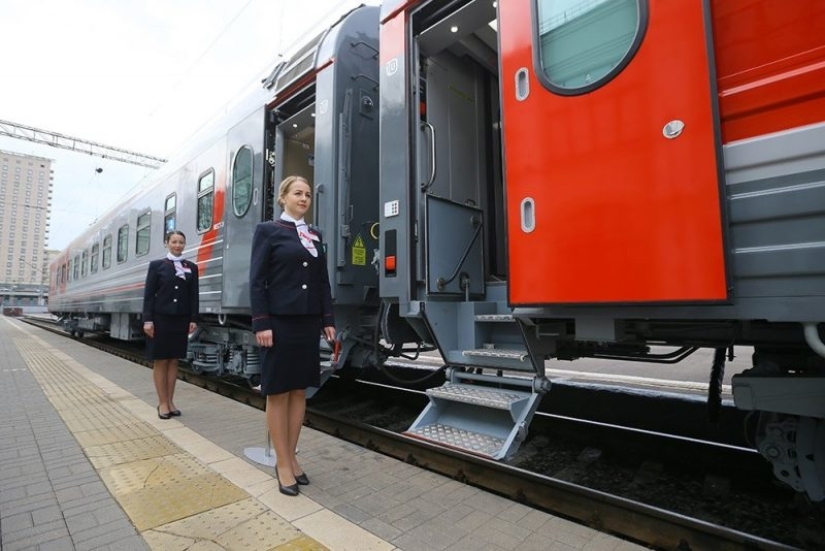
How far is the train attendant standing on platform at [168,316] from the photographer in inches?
180

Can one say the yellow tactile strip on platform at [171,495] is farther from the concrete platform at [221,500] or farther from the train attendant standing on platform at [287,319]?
the train attendant standing on platform at [287,319]

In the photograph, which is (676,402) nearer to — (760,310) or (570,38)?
(760,310)

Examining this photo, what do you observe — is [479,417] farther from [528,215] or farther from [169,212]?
[169,212]

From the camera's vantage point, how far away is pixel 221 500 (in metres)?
2.55

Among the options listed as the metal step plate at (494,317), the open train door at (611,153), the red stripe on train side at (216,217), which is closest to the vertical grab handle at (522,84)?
the open train door at (611,153)

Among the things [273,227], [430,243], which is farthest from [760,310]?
[273,227]

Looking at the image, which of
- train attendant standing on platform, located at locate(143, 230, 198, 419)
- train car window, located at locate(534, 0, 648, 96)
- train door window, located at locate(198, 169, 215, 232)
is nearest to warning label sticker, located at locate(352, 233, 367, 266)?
train attendant standing on platform, located at locate(143, 230, 198, 419)

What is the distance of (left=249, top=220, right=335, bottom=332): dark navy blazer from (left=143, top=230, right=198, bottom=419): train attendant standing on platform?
7.91ft

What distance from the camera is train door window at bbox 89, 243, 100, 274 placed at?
1309 centimetres

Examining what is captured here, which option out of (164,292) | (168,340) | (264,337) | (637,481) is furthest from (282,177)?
(637,481)

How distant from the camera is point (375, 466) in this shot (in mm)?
3133

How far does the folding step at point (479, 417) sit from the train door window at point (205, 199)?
178 inches

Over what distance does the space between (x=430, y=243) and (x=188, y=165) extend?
5318mm

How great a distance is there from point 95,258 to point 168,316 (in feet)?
36.1
